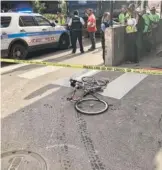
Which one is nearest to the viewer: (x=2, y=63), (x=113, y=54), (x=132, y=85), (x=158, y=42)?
(x=132, y=85)

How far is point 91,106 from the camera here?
567cm

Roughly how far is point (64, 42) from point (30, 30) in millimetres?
2417

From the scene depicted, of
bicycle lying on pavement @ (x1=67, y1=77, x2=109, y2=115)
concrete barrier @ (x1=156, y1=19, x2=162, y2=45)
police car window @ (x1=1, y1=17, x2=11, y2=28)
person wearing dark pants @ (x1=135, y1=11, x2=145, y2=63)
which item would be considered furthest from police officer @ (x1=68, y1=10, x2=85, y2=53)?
bicycle lying on pavement @ (x1=67, y1=77, x2=109, y2=115)

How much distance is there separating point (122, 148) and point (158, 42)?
8.56 m

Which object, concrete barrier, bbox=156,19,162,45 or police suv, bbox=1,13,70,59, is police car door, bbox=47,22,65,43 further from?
concrete barrier, bbox=156,19,162,45

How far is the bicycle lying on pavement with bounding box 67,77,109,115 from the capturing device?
18.1 feet

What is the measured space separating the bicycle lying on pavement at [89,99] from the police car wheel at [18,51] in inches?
164

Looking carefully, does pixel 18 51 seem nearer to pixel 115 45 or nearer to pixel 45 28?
pixel 45 28

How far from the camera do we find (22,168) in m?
3.77

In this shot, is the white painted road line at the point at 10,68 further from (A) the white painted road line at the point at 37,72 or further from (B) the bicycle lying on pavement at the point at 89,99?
(B) the bicycle lying on pavement at the point at 89,99

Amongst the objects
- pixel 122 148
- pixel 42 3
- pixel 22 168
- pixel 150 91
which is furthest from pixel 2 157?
pixel 42 3

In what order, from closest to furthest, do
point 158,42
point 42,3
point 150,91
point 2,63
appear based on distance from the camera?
point 150,91, point 2,63, point 158,42, point 42,3

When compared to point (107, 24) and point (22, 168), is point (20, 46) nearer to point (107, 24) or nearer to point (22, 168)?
point (107, 24)

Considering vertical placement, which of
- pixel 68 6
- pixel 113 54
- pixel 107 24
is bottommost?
pixel 113 54
